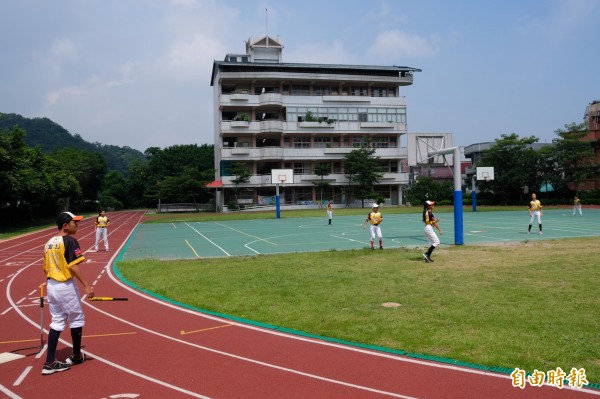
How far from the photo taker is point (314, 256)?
50.3 ft

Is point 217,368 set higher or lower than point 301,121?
lower

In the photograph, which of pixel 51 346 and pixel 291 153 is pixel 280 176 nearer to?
pixel 291 153

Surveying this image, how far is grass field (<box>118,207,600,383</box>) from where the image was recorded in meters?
6.17

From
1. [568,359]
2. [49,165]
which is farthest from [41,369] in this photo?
[49,165]

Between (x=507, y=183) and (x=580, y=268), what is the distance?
43316 millimetres

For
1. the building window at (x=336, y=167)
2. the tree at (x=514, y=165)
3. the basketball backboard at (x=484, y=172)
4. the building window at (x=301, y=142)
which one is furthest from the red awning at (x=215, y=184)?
the tree at (x=514, y=165)

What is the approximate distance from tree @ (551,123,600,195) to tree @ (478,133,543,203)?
84.4 inches

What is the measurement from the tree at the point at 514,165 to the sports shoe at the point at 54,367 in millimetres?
51754

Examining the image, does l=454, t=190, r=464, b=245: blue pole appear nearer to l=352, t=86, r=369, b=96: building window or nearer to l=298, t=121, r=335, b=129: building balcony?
l=298, t=121, r=335, b=129: building balcony

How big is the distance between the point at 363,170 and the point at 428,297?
47.5 meters

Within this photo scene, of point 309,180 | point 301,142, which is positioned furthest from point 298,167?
point 301,142

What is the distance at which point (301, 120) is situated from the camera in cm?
5753

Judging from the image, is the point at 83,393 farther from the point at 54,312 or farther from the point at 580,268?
the point at 580,268

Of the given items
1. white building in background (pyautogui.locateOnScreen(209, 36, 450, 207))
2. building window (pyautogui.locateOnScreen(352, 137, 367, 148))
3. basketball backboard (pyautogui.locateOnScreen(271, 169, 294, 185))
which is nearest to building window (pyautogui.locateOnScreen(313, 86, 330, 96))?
white building in background (pyautogui.locateOnScreen(209, 36, 450, 207))
